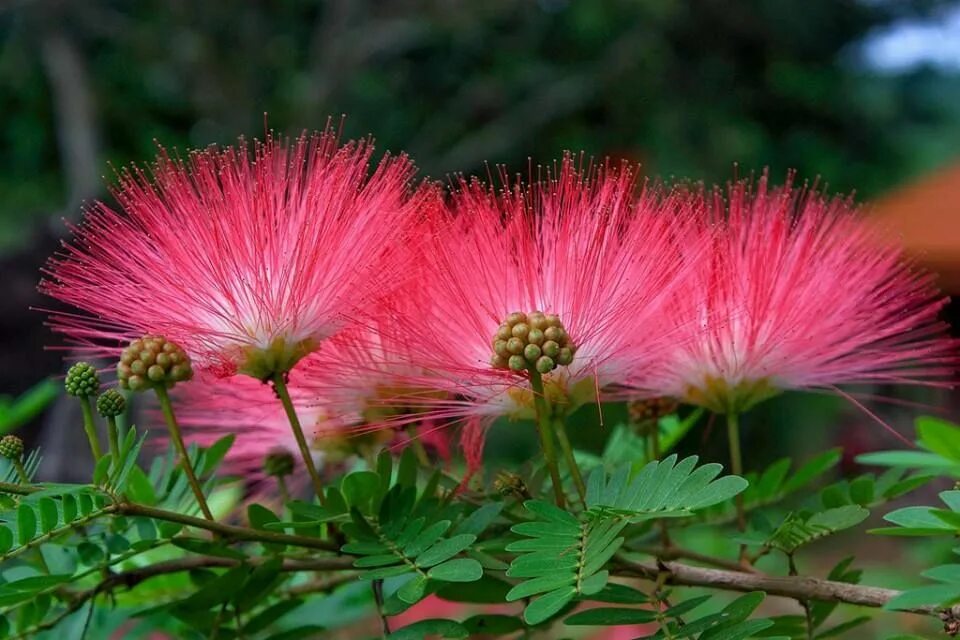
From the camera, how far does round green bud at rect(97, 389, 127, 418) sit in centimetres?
98

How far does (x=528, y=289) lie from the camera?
102cm

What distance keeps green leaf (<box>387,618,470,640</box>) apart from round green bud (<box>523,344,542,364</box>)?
10.3 inches

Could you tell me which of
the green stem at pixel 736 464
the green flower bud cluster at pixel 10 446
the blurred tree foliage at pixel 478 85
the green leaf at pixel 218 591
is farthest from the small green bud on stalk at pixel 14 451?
the blurred tree foliage at pixel 478 85

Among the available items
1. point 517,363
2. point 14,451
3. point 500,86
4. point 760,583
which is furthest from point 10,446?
point 500,86

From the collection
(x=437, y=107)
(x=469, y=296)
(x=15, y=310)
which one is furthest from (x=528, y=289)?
(x=437, y=107)

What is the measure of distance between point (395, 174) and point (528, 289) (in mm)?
187

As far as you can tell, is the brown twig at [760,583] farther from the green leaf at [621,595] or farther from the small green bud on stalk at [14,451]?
the small green bud on stalk at [14,451]

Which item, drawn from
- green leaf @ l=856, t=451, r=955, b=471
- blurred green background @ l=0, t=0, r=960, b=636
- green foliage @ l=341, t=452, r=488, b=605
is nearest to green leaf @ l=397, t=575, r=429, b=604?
green foliage @ l=341, t=452, r=488, b=605

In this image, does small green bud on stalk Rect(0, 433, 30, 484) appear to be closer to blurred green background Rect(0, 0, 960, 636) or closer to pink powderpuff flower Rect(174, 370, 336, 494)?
pink powderpuff flower Rect(174, 370, 336, 494)

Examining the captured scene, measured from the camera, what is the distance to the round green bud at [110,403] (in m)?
0.98

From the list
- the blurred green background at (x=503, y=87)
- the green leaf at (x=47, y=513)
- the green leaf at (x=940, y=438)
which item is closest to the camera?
the green leaf at (x=47, y=513)

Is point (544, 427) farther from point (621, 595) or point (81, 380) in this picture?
point (81, 380)

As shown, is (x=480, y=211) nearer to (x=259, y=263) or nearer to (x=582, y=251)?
(x=582, y=251)

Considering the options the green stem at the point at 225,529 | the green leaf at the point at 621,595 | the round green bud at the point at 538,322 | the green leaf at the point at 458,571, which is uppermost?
the round green bud at the point at 538,322
